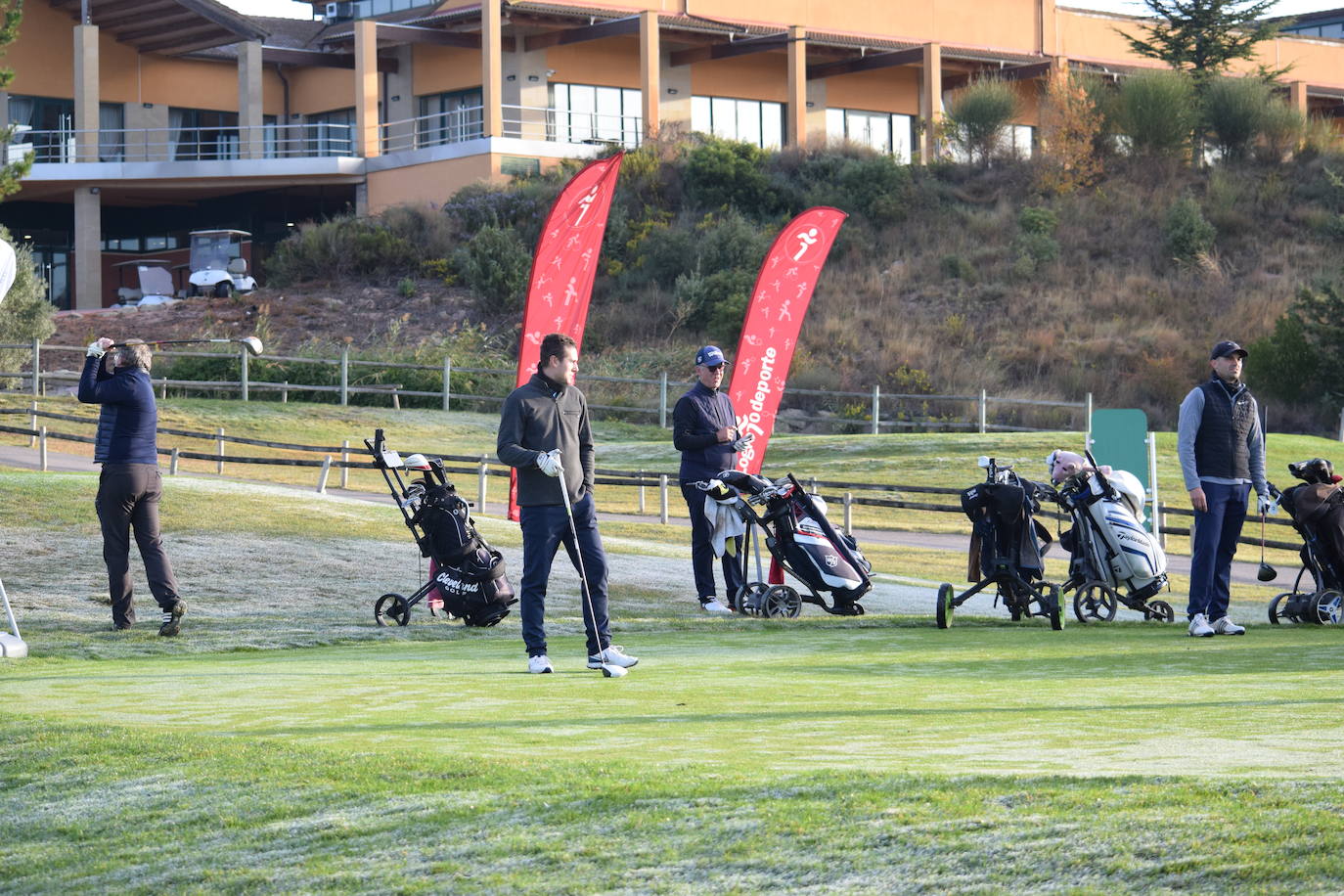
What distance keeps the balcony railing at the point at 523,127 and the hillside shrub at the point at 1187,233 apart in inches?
664

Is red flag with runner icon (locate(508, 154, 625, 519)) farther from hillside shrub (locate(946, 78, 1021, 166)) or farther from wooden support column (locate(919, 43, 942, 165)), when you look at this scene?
wooden support column (locate(919, 43, 942, 165))

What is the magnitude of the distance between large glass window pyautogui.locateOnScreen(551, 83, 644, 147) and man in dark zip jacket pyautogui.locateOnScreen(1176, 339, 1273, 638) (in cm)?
4569

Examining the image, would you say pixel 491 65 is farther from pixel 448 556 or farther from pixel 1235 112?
pixel 448 556

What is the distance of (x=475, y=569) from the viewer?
13.1 m

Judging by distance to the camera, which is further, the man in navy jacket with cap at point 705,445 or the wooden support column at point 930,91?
the wooden support column at point 930,91

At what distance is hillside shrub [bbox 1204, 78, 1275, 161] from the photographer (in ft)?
187

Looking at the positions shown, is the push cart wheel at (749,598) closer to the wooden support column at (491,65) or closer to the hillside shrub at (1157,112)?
the wooden support column at (491,65)

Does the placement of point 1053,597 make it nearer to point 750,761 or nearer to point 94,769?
point 750,761

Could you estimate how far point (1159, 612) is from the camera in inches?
556

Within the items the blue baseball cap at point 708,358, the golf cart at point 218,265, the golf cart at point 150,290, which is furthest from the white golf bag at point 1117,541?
the golf cart at point 150,290

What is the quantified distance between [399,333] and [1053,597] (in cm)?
3516

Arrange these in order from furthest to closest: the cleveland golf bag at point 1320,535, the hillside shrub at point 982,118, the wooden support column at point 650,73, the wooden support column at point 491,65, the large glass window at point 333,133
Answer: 1. the hillside shrub at point 982,118
2. the large glass window at point 333,133
3. the wooden support column at point 650,73
4. the wooden support column at point 491,65
5. the cleveland golf bag at point 1320,535

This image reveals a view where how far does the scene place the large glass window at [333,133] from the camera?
187 feet

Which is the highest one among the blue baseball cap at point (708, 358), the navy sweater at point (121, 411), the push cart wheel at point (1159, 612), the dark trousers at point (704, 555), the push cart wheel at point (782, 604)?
the blue baseball cap at point (708, 358)
